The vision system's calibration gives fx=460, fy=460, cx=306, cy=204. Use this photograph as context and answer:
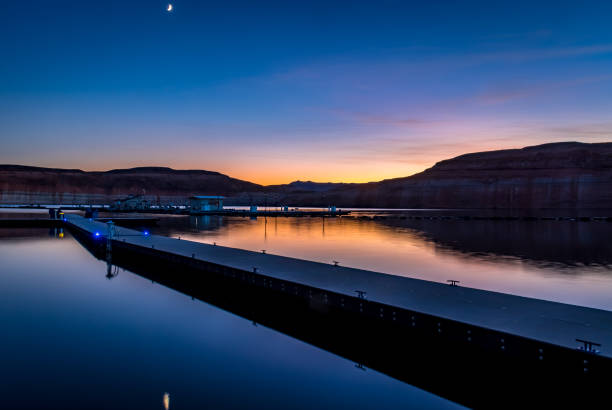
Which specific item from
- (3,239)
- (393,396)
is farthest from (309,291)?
(3,239)

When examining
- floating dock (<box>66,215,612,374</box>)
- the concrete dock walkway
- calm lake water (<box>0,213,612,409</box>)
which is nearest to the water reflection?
calm lake water (<box>0,213,612,409</box>)

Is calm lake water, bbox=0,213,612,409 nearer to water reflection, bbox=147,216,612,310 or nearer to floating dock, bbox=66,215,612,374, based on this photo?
water reflection, bbox=147,216,612,310

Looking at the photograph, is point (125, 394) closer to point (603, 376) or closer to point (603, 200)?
point (603, 376)

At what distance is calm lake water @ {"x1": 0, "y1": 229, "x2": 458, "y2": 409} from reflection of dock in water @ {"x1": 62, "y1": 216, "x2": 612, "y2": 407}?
853 mm

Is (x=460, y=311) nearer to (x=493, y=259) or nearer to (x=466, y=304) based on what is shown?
(x=466, y=304)

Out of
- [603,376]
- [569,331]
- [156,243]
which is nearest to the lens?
[603,376]

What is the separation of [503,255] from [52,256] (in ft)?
108

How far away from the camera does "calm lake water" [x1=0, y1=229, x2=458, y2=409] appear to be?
32.5ft

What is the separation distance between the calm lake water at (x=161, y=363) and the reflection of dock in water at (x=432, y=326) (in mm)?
853

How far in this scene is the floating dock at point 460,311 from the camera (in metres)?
8.92

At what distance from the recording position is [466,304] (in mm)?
12672

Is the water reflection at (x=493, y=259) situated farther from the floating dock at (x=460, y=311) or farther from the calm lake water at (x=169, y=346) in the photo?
the floating dock at (x=460, y=311)

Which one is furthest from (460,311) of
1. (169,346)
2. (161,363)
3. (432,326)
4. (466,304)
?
(169,346)

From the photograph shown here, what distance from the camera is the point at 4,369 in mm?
11367
